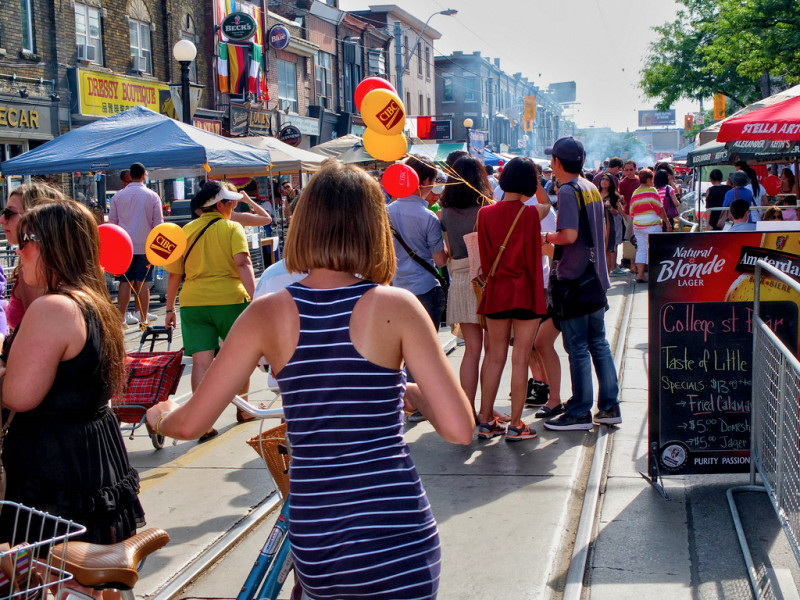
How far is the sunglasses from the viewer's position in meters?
3.03

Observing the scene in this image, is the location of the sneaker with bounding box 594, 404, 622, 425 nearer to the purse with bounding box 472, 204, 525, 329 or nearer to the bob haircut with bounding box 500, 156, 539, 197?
the purse with bounding box 472, 204, 525, 329

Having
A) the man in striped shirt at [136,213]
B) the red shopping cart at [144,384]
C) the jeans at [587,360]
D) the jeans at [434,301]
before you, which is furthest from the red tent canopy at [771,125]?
the man in striped shirt at [136,213]

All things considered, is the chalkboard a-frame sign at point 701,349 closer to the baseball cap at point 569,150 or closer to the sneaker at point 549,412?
the baseball cap at point 569,150

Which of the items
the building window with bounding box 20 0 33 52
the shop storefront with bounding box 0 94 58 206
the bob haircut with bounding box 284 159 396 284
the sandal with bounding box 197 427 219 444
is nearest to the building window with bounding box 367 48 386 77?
the building window with bounding box 20 0 33 52

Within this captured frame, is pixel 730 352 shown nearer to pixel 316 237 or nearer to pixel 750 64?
pixel 316 237

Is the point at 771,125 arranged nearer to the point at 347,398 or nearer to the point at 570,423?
the point at 570,423

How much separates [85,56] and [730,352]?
19.7 metres

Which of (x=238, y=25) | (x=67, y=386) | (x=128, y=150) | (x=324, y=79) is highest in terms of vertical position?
(x=324, y=79)

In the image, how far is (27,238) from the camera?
120 inches

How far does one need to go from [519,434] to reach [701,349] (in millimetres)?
1614

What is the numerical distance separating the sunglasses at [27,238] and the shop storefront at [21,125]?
1638 cm

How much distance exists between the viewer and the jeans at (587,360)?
6.08 m

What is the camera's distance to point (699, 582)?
3850 millimetres

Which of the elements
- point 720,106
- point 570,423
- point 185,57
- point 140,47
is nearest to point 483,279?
point 570,423
